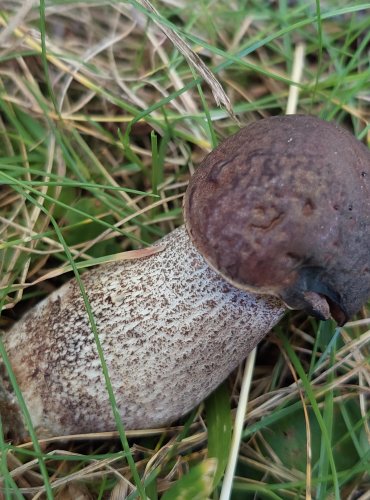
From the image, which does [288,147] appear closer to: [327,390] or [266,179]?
[266,179]

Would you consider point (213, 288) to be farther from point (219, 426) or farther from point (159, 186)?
point (159, 186)

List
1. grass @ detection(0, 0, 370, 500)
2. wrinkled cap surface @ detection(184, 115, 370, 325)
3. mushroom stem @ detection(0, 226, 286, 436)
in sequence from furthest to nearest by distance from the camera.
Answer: grass @ detection(0, 0, 370, 500) < mushroom stem @ detection(0, 226, 286, 436) < wrinkled cap surface @ detection(184, 115, 370, 325)

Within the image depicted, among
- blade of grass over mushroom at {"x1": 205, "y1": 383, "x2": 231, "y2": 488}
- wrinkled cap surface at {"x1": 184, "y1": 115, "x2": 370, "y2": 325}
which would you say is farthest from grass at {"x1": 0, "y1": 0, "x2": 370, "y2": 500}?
wrinkled cap surface at {"x1": 184, "y1": 115, "x2": 370, "y2": 325}

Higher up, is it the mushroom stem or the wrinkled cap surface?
the wrinkled cap surface

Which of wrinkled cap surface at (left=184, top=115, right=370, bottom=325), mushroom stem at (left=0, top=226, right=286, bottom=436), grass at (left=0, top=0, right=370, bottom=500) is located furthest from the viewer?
grass at (left=0, top=0, right=370, bottom=500)

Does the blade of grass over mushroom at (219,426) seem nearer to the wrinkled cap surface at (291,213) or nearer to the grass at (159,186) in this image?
the grass at (159,186)

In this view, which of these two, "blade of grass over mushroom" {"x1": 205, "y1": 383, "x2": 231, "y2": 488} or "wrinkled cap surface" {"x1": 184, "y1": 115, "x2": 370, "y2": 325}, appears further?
"blade of grass over mushroom" {"x1": 205, "y1": 383, "x2": 231, "y2": 488}

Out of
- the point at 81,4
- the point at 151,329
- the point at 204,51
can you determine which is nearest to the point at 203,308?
the point at 151,329

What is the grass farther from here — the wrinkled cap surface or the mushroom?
the wrinkled cap surface
